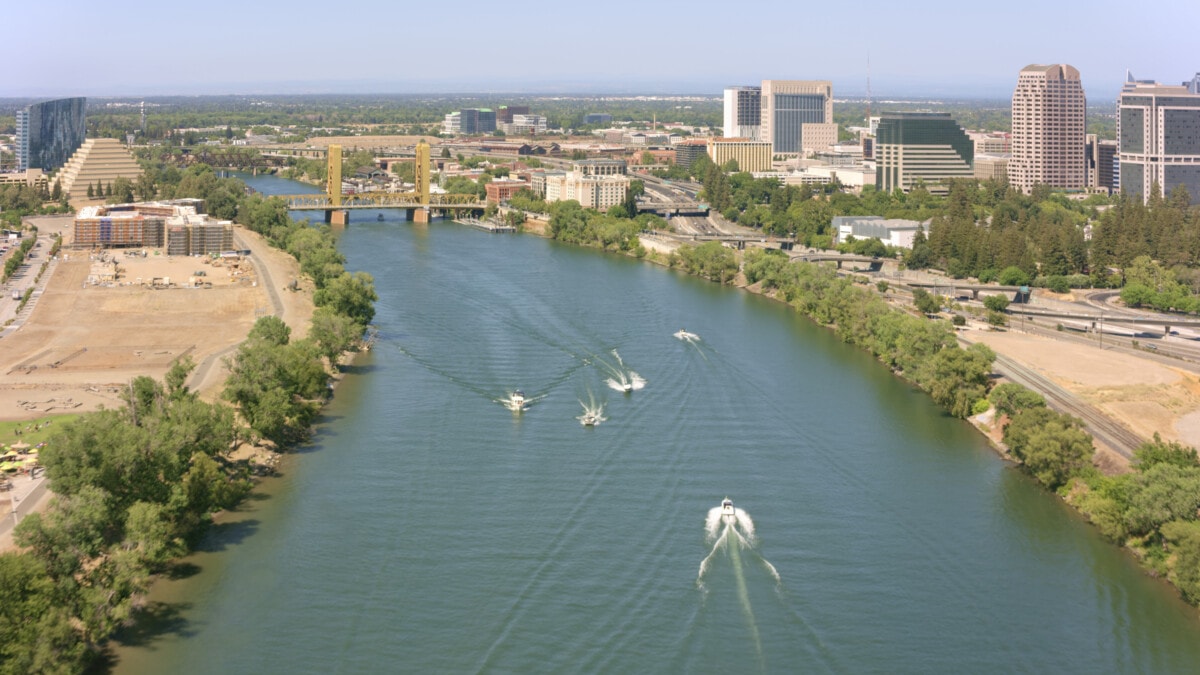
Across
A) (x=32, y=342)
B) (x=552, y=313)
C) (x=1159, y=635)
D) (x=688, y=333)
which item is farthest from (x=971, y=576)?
(x=32, y=342)

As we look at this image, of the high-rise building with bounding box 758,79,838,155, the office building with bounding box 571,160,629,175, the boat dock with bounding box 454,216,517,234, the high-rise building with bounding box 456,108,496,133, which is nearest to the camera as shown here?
the boat dock with bounding box 454,216,517,234

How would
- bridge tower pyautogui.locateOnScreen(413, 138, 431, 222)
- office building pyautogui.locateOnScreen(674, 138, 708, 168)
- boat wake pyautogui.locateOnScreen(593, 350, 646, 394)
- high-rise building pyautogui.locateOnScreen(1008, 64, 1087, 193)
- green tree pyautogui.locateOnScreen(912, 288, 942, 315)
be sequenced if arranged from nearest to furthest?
boat wake pyautogui.locateOnScreen(593, 350, 646, 394), green tree pyautogui.locateOnScreen(912, 288, 942, 315), bridge tower pyautogui.locateOnScreen(413, 138, 431, 222), high-rise building pyautogui.locateOnScreen(1008, 64, 1087, 193), office building pyautogui.locateOnScreen(674, 138, 708, 168)

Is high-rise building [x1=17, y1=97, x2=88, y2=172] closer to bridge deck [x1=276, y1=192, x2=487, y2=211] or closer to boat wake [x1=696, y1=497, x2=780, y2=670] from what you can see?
bridge deck [x1=276, y1=192, x2=487, y2=211]

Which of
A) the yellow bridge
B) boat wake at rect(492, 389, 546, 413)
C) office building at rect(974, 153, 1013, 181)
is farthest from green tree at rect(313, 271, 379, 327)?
office building at rect(974, 153, 1013, 181)

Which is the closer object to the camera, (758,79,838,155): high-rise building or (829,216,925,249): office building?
(829,216,925,249): office building

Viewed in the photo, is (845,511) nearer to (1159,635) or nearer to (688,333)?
(1159,635)

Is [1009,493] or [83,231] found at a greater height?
[83,231]

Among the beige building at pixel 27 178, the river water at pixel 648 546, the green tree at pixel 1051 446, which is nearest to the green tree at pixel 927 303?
the river water at pixel 648 546
